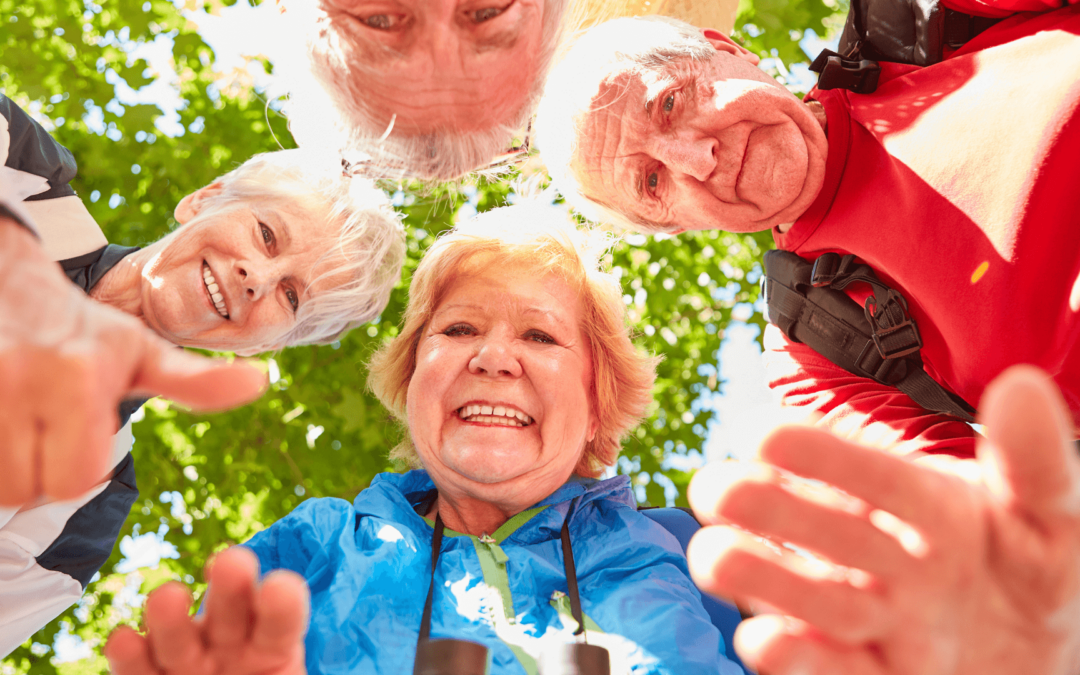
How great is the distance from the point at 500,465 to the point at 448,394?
0.98ft

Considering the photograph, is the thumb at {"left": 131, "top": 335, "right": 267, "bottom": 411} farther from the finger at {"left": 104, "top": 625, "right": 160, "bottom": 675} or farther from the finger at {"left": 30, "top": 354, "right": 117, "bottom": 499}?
the finger at {"left": 104, "top": 625, "right": 160, "bottom": 675}

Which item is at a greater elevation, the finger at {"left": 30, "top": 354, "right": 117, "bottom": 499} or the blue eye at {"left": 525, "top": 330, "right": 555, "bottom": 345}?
the finger at {"left": 30, "top": 354, "right": 117, "bottom": 499}

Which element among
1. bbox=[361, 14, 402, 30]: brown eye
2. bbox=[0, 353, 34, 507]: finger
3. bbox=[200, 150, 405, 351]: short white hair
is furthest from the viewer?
bbox=[200, 150, 405, 351]: short white hair

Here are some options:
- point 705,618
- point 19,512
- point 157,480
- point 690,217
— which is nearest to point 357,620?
point 705,618

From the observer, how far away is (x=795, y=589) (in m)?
0.78

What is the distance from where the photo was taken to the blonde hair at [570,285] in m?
2.48

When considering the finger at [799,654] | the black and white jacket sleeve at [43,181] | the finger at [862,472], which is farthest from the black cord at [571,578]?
the black and white jacket sleeve at [43,181]

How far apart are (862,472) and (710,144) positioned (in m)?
1.53

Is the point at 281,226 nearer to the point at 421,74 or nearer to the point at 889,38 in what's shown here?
the point at 421,74

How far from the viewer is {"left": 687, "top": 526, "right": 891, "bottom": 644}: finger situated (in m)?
0.78

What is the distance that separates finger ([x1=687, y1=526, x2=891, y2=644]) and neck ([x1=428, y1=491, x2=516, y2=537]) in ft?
4.92

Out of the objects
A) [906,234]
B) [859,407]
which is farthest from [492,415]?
[906,234]

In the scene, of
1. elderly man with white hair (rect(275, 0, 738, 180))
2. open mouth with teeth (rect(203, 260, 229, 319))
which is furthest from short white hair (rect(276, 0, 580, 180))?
open mouth with teeth (rect(203, 260, 229, 319))

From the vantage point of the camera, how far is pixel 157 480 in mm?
3506
